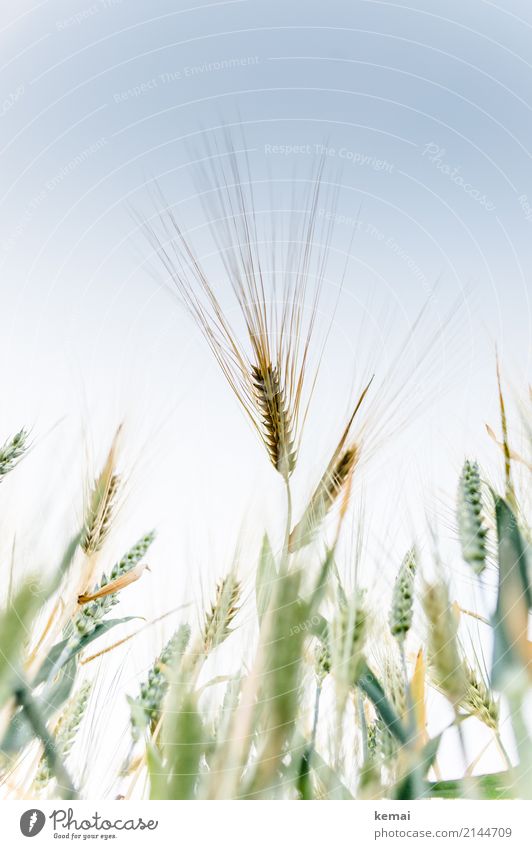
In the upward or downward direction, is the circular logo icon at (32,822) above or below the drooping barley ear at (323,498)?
below

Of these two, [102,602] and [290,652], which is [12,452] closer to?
[102,602]

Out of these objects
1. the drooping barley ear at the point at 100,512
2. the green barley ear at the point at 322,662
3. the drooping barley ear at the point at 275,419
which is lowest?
the green barley ear at the point at 322,662

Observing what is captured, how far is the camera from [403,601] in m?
0.60

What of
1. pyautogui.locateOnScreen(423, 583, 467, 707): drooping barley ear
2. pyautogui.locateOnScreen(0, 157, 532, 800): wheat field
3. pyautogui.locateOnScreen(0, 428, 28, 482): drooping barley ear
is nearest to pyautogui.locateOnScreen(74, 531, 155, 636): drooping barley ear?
pyautogui.locateOnScreen(0, 157, 532, 800): wheat field

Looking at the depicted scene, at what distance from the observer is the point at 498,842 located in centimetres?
58

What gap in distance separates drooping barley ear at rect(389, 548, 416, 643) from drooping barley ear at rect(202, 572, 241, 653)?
0.45 feet

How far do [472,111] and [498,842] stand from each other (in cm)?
71

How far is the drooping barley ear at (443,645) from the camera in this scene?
22.7 inches

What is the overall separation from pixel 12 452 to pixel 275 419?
0.24m

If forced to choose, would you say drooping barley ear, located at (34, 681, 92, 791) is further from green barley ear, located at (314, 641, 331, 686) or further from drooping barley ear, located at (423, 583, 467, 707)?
drooping barley ear, located at (423, 583, 467, 707)

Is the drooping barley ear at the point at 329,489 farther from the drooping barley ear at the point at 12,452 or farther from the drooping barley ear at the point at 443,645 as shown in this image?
the drooping barley ear at the point at 12,452

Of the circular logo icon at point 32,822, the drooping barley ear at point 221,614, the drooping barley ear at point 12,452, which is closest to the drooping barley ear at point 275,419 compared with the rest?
the drooping barley ear at point 221,614

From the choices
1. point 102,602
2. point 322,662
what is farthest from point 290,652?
point 102,602

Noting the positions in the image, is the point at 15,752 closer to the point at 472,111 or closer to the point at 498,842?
the point at 498,842
